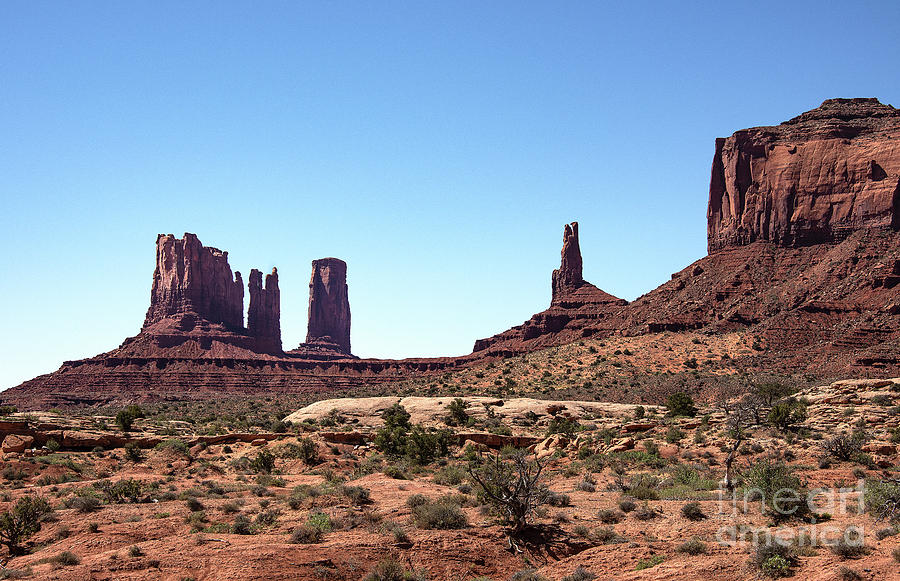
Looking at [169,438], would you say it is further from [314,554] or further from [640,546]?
[640,546]

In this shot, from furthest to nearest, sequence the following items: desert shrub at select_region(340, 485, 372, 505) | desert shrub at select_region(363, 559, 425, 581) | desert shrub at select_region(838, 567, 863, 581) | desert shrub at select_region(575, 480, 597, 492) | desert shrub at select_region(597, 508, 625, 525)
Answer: desert shrub at select_region(575, 480, 597, 492), desert shrub at select_region(340, 485, 372, 505), desert shrub at select_region(597, 508, 625, 525), desert shrub at select_region(363, 559, 425, 581), desert shrub at select_region(838, 567, 863, 581)

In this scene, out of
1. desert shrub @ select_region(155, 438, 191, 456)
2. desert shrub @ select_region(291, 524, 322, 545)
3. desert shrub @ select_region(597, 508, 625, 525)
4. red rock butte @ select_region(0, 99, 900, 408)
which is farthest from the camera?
red rock butte @ select_region(0, 99, 900, 408)

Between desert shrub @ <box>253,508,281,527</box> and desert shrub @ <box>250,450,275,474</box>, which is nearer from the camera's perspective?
desert shrub @ <box>253,508,281,527</box>

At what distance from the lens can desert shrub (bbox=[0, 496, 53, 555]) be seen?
18641mm

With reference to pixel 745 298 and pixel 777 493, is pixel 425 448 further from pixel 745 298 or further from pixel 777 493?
pixel 745 298

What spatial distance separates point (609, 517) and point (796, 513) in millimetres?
4568

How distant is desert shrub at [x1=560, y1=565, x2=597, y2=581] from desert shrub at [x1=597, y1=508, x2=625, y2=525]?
4.11m

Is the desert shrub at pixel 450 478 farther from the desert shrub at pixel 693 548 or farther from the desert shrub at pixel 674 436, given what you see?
the desert shrub at pixel 693 548

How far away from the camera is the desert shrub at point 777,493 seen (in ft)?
60.5

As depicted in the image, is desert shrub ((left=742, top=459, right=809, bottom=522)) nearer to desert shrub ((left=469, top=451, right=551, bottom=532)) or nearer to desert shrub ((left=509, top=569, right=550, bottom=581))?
desert shrub ((left=469, top=451, right=551, bottom=532))

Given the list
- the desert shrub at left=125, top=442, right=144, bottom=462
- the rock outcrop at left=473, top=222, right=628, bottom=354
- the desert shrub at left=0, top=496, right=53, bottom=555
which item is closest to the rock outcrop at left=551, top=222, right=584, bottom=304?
the rock outcrop at left=473, top=222, right=628, bottom=354

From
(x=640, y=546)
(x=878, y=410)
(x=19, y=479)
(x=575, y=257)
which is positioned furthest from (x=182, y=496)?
(x=575, y=257)

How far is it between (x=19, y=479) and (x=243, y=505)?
1204cm

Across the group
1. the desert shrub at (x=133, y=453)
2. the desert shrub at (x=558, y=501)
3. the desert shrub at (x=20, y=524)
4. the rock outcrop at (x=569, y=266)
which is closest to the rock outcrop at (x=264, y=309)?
the rock outcrop at (x=569, y=266)
